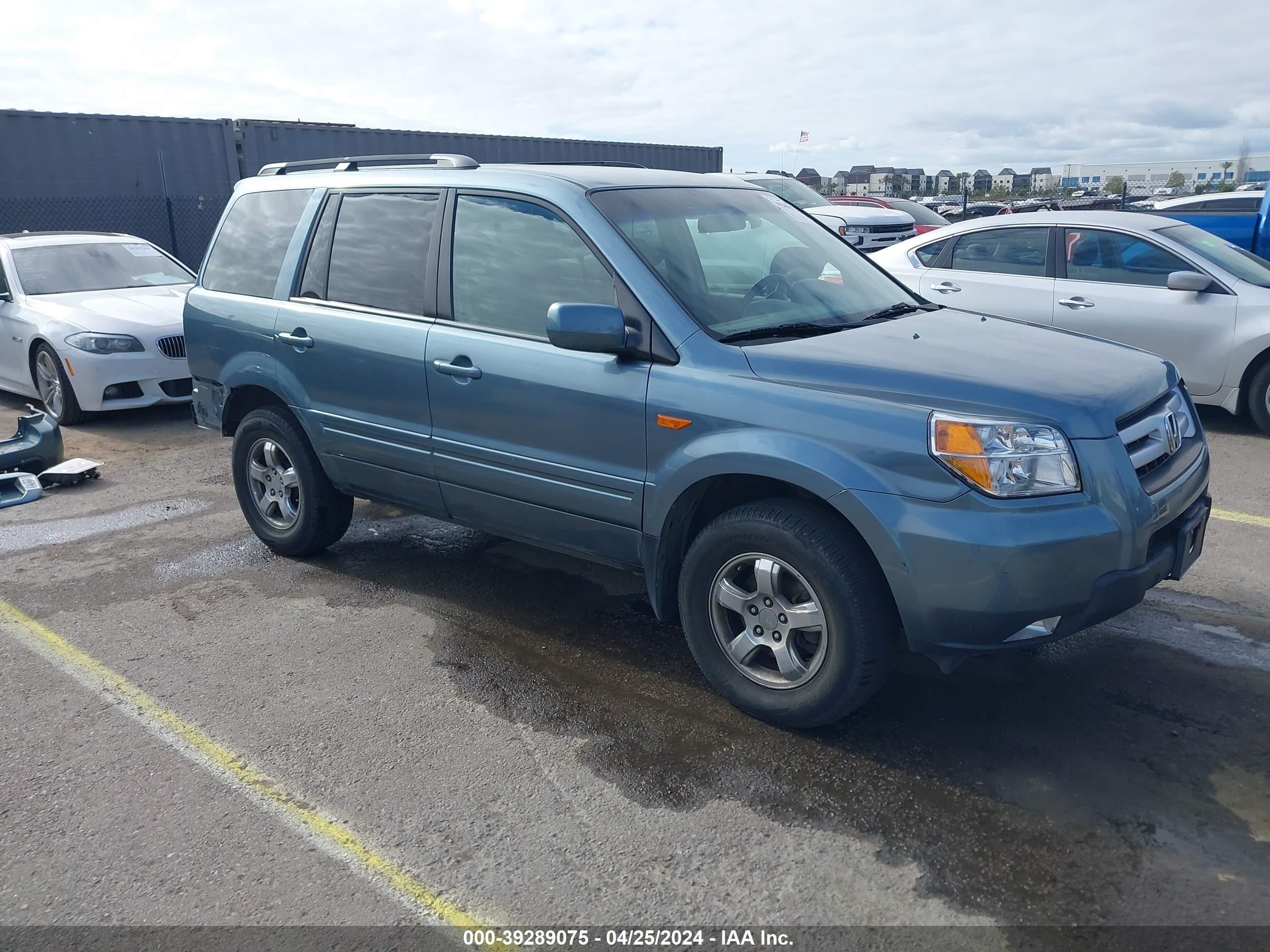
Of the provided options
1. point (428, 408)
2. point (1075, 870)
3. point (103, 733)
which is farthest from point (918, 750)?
point (103, 733)

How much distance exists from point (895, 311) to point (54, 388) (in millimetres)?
7653

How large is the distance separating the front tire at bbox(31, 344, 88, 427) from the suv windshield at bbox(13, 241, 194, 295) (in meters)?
0.70

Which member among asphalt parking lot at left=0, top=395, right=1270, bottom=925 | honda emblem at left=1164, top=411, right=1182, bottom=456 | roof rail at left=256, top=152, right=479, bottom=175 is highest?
roof rail at left=256, top=152, right=479, bottom=175

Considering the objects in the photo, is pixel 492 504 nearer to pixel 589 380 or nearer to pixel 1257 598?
pixel 589 380

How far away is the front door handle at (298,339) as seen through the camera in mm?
4879

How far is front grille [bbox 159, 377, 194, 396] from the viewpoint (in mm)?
8922

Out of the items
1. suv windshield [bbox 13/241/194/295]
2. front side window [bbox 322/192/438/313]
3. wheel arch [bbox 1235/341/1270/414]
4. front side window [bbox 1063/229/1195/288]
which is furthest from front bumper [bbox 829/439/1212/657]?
suv windshield [bbox 13/241/194/295]

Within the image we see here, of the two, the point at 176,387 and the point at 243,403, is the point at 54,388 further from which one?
the point at 243,403

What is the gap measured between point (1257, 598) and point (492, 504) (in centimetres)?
337

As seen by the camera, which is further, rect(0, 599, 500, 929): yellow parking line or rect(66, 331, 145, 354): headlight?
rect(66, 331, 145, 354): headlight

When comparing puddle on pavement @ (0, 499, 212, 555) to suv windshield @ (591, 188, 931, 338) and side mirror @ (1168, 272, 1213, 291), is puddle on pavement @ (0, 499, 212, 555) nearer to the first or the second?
suv windshield @ (591, 188, 931, 338)

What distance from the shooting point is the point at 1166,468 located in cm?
355

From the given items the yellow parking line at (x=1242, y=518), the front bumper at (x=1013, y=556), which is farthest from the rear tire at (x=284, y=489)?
the yellow parking line at (x=1242, y=518)

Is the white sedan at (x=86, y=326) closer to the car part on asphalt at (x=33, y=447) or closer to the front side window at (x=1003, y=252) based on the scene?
Answer: the car part on asphalt at (x=33, y=447)
